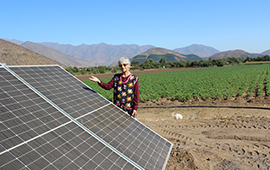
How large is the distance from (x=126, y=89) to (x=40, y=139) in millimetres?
2514

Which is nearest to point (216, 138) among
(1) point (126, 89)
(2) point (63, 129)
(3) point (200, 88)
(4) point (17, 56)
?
(1) point (126, 89)

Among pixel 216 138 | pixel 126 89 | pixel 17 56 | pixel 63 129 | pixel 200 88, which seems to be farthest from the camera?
pixel 17 56

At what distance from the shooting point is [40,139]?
2.99 meters

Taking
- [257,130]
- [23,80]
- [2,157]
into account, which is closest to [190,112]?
[257,130]

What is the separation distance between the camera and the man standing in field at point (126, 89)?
4906mm

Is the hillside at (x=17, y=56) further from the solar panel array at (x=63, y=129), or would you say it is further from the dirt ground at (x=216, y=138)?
the solar panel array at (x=63, y=129)

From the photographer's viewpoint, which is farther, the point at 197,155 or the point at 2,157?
the point at 197,155

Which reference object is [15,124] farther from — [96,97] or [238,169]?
[238,169]

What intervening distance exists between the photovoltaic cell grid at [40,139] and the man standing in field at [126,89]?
65.0 inches

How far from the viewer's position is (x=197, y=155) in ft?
21.5

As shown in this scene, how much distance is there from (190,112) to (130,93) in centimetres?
948

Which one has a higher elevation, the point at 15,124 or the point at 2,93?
the point at 2,93

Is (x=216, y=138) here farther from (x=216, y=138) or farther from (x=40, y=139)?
(x=40, y=139)

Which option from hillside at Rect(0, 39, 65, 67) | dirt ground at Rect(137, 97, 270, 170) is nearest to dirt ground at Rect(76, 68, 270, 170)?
dirt ground at Rect(137, 97, 270, 170)
